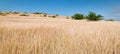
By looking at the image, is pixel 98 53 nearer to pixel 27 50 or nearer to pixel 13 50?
pixel 27 50

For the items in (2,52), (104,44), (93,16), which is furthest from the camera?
(93,16)

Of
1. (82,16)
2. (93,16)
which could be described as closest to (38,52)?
(93,16)

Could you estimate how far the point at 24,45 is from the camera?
2.13 metres

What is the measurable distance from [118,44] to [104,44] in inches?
10.4

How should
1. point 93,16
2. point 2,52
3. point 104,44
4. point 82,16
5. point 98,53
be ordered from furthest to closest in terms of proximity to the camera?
point 82,16, point 93,16, point 104,44, point 98,53, point 2,52

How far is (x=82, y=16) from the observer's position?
2997 centimetres

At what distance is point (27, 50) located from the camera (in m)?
1.95

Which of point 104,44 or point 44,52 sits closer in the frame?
point 44,52

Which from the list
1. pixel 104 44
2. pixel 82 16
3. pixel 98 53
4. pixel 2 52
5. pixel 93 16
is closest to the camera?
pixel 2 52

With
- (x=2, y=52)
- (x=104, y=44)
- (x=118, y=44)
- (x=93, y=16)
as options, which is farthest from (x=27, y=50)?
(x=93, y=16)

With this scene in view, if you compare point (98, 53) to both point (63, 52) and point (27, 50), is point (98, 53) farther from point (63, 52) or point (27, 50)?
point (27, 50)

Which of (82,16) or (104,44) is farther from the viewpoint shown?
(82,16)

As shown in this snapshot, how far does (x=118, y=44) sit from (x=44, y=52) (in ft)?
3.81

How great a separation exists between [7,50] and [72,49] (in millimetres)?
729
